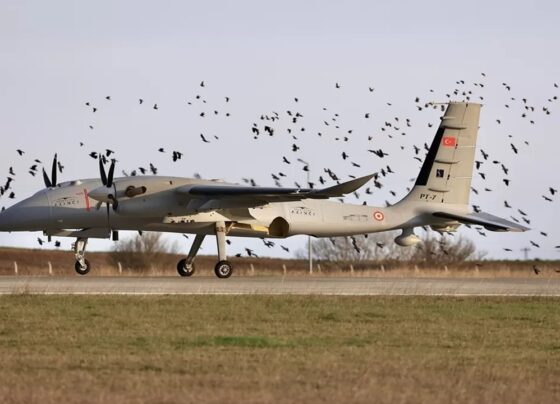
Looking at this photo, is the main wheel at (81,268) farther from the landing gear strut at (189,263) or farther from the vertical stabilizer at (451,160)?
the vertical stabilizer at (451,160)

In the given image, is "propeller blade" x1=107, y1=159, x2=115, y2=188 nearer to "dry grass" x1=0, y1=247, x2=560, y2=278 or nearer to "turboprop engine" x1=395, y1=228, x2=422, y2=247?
"turboprop engine" x1=395, y1=228, x2=422, y2=247

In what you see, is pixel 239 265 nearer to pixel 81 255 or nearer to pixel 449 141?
pixel 449 141

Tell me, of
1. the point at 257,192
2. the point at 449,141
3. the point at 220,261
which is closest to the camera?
the point at 257,192

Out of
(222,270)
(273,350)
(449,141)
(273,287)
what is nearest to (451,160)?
(449,141)

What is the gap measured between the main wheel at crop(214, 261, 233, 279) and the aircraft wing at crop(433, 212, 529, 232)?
10.7 meters

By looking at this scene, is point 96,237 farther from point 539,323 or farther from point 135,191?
point 539,323

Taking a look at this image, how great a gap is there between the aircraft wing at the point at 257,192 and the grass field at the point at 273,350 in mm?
12034

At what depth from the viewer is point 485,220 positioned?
5022 centimetres

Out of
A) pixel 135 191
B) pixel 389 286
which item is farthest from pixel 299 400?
pixel 135 191

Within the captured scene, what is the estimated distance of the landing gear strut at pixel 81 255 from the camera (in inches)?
1794

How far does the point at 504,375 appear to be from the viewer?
16688 millimetres

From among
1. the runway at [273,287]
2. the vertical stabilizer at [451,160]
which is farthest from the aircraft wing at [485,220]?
the runway at [273,287]

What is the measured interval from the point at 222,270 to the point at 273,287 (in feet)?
24.7

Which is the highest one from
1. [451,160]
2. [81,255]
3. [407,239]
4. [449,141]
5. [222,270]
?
[449,141]
